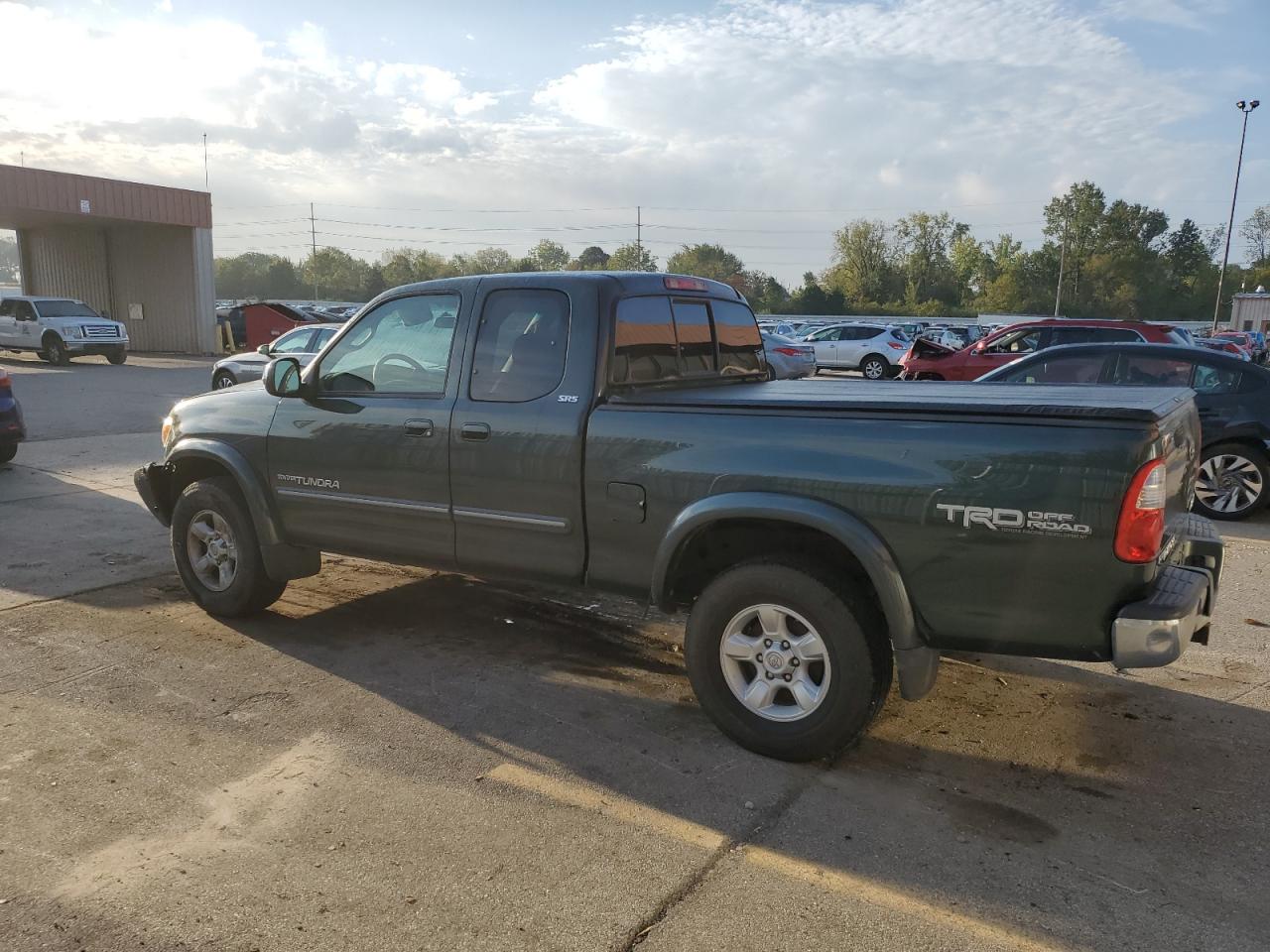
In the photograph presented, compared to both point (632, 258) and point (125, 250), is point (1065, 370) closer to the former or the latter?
point (125, 250)

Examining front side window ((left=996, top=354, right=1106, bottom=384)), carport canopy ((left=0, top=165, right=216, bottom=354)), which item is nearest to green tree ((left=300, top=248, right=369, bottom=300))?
carport canopy ((left=0, top=165, right=216, bottom=354))

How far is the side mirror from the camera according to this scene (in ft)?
16.0

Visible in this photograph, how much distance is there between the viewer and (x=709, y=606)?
376cm

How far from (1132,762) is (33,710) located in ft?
15.6

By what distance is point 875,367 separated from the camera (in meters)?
26.8

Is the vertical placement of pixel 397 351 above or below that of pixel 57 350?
above

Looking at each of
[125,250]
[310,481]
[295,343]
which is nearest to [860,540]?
[310,481]

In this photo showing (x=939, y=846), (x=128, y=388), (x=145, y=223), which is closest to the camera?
(x=939, y=846)

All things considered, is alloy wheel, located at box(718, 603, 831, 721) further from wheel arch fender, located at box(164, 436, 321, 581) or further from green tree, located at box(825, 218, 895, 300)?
green tree, located at box(825, 218, 895, 300)

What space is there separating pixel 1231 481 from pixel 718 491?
704cm

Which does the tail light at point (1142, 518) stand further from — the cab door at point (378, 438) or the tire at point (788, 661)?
the cab door at point (378, 438)

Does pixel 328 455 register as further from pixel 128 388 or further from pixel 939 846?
pixel 128 388

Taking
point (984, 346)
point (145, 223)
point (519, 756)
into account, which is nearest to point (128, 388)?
point (145, 223)

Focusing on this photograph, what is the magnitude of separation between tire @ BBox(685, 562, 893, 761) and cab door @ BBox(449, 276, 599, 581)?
0.76 metres
